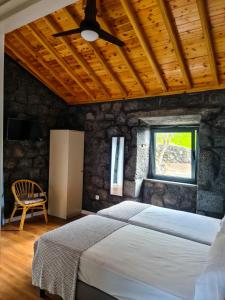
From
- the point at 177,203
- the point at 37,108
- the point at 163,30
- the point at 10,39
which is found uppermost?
the point at 10,39

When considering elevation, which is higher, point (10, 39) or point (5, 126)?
point (10, 39)

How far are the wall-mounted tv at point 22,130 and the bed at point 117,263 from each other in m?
2.41

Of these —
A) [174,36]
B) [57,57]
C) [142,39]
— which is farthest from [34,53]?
[174,36]

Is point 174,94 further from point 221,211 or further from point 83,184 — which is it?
point 83,184

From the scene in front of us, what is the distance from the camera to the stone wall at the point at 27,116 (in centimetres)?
418

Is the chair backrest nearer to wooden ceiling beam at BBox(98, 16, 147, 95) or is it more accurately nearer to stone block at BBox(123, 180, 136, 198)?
stone block at BBox(123, 180, 136, 198)

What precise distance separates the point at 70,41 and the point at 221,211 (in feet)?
11.1

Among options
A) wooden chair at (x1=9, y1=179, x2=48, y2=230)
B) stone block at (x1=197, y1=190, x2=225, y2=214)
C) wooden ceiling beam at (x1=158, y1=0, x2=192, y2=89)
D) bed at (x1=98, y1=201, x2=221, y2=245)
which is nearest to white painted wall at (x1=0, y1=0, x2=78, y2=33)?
wooden ceiling beam at (x1=158, y1=0, x2=192, y2=89)

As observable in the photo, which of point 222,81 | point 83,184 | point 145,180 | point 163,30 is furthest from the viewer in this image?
point 83,184

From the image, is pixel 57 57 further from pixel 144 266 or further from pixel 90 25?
pixel 144 266

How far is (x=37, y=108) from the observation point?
4.61m

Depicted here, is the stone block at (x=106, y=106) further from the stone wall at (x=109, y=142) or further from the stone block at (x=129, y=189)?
the stone block at (x=129, y=189)

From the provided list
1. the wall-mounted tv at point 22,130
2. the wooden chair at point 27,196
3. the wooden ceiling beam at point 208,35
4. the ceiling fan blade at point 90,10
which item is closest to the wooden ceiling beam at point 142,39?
the ceiling fan blade at point 90,10

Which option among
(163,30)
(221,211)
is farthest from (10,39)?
(221,211)
